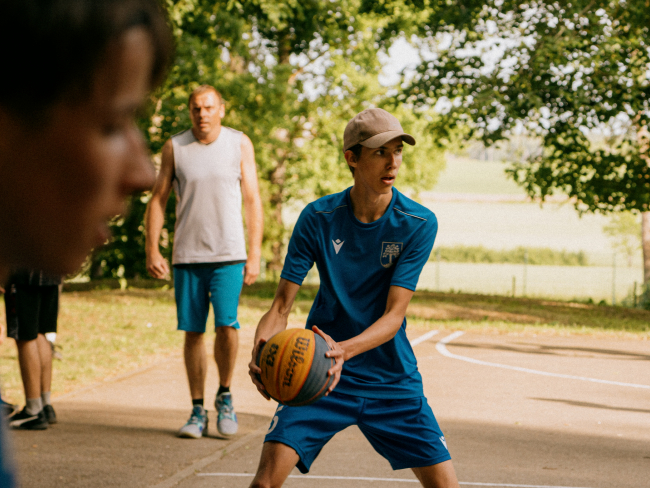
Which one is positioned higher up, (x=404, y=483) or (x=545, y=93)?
(x=545, y=93)

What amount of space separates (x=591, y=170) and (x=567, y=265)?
26916mm

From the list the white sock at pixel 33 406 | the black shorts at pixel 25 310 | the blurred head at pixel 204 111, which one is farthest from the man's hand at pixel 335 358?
the white sock at pixel 33 406

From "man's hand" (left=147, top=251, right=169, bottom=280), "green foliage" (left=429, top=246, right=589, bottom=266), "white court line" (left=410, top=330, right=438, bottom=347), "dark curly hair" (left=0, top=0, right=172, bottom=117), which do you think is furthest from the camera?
"green foliage" (left=429, top=246, right=589, bottom=266)

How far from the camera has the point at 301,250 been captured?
3980mm

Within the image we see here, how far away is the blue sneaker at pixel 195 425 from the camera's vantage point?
20.2ft

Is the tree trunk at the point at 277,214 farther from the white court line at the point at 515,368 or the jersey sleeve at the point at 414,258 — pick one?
the jersey sleeve at the point at 414,258

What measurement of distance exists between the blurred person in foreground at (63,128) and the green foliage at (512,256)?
4605 cm

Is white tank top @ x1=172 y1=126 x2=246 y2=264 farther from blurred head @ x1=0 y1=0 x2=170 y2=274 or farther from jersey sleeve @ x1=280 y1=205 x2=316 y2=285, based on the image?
blurred head @ x1=0 y1=0 x2=170 y2=274

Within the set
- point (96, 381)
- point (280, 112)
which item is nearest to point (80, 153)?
point (96, 381)

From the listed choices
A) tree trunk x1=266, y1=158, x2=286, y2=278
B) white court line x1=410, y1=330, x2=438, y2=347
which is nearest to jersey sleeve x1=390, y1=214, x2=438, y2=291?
white court line x1=410, y1=330, x2=438, y2=347

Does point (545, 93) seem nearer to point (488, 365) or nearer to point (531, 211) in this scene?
point (488, 365)

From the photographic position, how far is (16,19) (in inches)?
29.4

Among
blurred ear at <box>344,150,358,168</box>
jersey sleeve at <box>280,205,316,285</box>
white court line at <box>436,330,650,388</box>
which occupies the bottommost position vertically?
white court line at <box>436,330,650,388</box>

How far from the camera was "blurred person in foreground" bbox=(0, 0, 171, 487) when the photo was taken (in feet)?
2.47
